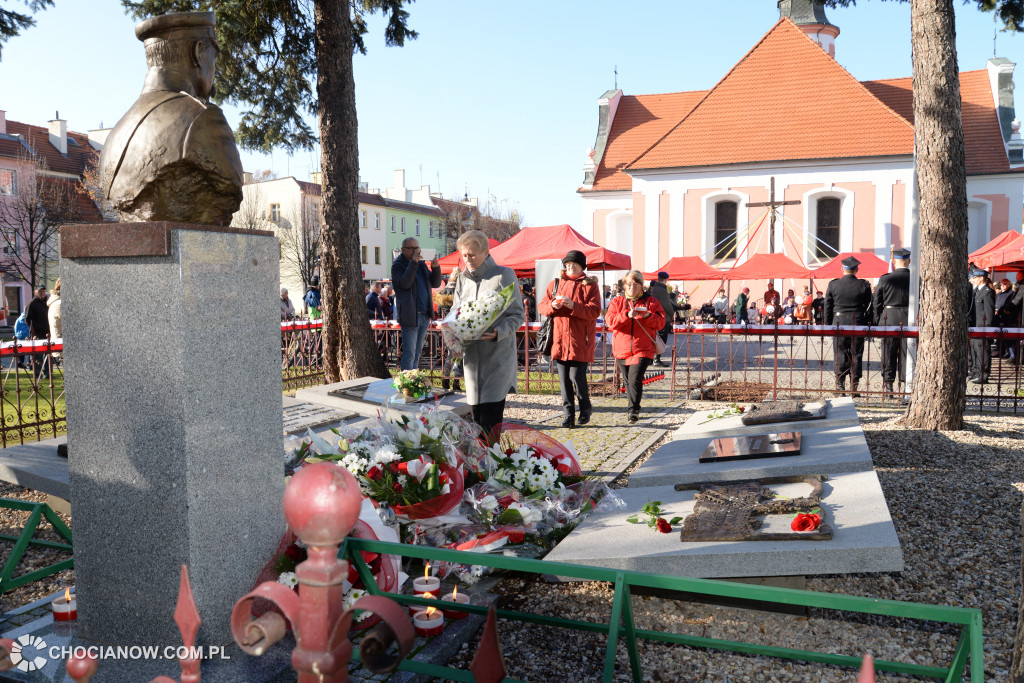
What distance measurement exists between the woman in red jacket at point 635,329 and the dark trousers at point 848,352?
3.37 m

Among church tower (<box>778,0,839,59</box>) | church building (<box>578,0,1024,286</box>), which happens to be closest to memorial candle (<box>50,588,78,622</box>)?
church building (<box>578,0,1024,286</box>)

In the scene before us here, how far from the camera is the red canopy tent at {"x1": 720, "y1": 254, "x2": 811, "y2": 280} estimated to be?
20094 millimetres

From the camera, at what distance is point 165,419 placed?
2.80 meters

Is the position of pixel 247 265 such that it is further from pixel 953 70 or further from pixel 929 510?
pixel 953 70

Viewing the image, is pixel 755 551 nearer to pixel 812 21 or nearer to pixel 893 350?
pixel 893 350

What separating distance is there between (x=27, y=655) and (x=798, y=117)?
33.8 metres

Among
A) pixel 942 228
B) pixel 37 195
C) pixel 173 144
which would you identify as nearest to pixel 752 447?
→ pixel 173 144

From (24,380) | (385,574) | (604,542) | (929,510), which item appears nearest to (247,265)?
(385,574)

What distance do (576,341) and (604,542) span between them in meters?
4.69

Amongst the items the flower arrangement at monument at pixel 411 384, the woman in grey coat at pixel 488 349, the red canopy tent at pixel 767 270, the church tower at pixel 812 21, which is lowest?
the flower arrangement at monument at pixel 411 384

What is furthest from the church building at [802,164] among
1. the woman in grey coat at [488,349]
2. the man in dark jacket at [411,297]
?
the woman in grey coat at [488,349]

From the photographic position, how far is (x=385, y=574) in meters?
3.53

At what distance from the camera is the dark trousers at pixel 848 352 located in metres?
11.3

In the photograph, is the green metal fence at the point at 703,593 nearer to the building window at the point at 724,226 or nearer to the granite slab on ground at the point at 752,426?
the granite slab on ground at the point at 752,426
